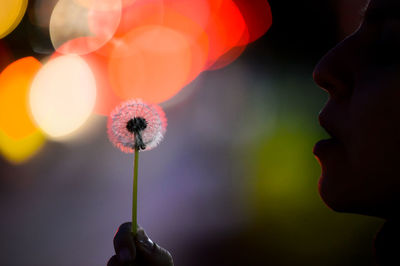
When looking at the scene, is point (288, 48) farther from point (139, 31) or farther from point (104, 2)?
A: point (104, 2)

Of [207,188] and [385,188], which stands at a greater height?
[207,188]

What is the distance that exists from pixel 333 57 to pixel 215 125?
2.19 metres

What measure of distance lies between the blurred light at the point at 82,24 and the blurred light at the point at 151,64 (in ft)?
0.66

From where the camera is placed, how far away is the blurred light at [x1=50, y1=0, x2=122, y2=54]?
2973mm

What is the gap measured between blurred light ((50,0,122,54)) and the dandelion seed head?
8.50 ft

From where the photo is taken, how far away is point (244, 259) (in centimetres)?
217

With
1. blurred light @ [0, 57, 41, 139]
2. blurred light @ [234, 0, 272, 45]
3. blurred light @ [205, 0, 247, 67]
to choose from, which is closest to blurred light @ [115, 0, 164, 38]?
blurred light @ [205, 0, 247, 67]

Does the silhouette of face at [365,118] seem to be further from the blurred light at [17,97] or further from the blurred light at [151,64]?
the blurred light at [17,97]

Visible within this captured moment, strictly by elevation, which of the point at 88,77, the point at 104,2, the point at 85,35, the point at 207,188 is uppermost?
the point at 104,2

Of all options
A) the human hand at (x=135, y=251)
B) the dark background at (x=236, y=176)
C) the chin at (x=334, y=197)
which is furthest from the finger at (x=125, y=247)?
the dark background at (x=236, y=176)

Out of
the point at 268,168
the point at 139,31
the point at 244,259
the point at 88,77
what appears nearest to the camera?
the point at 244,259

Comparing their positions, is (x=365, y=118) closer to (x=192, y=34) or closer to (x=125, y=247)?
(x=125, y=247)

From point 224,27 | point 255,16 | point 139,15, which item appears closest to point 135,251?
point 255,16

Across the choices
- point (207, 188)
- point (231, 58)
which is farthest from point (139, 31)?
point (207, 188)
